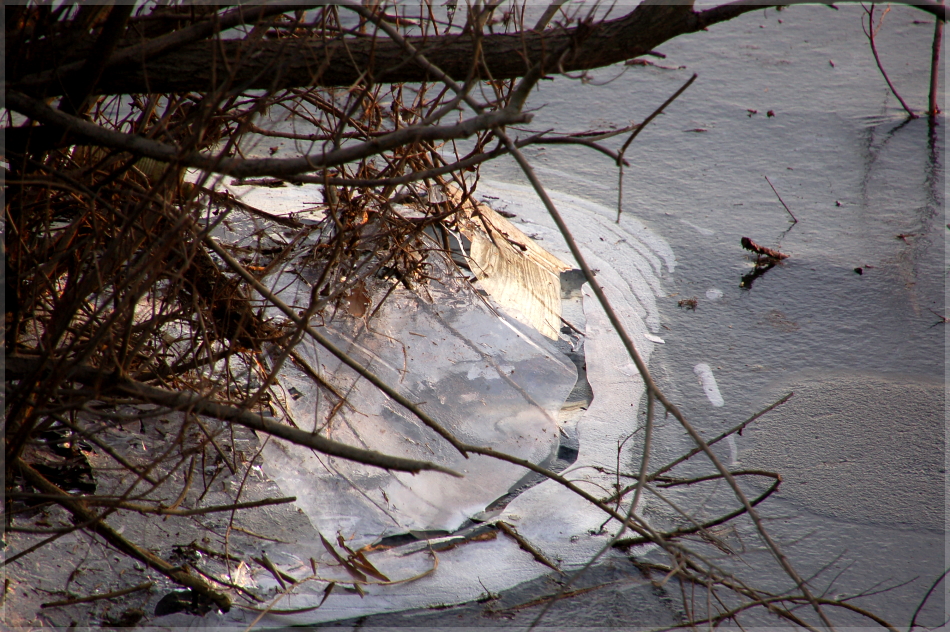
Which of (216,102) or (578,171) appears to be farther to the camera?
(578,171)

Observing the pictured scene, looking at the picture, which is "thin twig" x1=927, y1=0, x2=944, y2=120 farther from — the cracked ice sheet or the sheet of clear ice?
the cracked ice sheet

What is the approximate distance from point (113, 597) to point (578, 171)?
2.69 m

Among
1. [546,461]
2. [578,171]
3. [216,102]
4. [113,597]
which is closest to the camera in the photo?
[216,102]

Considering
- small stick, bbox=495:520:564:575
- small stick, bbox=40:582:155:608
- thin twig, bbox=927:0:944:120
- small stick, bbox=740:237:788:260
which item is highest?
thin twig, bbox=927:0:944:120

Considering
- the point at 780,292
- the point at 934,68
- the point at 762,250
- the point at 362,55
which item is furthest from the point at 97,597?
the point at 934,68

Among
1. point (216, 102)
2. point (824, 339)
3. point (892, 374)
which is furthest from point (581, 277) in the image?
point (216, 102)

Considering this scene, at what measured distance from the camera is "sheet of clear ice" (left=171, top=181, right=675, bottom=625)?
1.83 metres

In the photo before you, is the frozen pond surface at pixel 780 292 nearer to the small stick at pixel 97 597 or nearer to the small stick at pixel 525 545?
the small stick at pixel 525 545

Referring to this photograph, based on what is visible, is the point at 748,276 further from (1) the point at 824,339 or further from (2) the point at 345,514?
(2) the point at 345,514

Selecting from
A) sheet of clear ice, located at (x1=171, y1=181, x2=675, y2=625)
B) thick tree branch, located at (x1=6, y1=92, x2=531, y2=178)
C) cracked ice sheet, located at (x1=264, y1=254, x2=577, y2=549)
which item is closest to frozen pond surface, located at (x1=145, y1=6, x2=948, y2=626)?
sheet of clear ice, located at (x1=171, y1=181, x2=675, y2=625)

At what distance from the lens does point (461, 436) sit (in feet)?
7.16

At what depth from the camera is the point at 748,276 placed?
2967 mm

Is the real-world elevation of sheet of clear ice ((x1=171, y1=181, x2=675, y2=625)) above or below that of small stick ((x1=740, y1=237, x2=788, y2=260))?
below

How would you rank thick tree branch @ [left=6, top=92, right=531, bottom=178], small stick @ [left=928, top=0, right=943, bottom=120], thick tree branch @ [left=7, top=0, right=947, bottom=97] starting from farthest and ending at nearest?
small stick @ [left=928, top=0, right=943, bottom=120]
thick tree branch @ [left=7, top=0, right=947, bottom=97]
thick tree branch @ [left=6, top=92, right=531, bottom=178]
